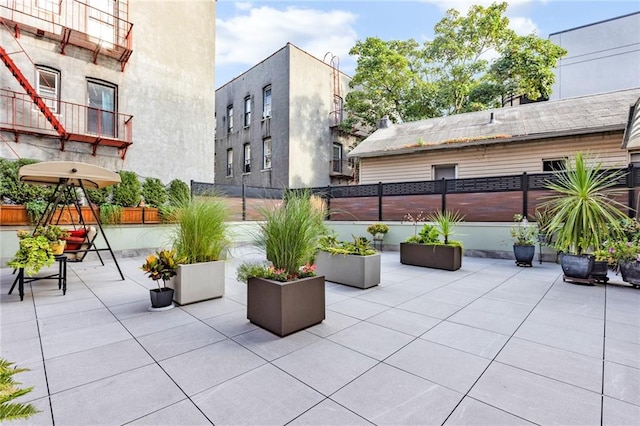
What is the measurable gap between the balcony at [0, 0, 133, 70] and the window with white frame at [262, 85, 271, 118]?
23.4 ft

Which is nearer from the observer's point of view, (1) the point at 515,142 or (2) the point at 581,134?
(2) the point at 581,134

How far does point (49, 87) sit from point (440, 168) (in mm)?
11699

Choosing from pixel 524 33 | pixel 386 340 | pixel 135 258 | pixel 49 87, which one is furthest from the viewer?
pixel 524 33

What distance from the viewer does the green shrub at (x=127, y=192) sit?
7512 mm

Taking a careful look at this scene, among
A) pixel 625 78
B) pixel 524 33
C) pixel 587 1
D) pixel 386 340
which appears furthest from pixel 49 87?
pixel 625 78

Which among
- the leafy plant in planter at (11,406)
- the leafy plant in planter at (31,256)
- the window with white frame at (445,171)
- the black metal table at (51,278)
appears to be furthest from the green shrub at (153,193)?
the window with white frame at (445,171)

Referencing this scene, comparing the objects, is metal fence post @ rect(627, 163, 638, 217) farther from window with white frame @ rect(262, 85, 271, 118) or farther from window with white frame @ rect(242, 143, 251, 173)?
window with white frame @ rect(242, 143, 251, 173)

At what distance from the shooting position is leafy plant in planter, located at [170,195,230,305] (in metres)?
3.69

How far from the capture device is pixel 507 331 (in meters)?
2.83

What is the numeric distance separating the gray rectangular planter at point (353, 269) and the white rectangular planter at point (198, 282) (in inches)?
58.8

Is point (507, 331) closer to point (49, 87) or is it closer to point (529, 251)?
point (529, 251)

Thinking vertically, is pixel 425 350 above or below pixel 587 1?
below

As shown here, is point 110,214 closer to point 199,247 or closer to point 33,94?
point 33,94

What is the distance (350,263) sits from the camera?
455 cm
